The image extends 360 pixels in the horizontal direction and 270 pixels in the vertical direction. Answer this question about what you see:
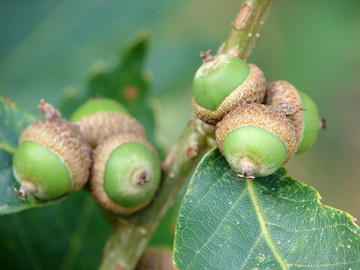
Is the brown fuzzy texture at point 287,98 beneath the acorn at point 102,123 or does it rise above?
above

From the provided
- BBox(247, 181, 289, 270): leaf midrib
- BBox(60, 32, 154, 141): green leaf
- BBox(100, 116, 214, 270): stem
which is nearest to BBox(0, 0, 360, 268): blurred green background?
BBox(60, 32, 154, 141): green leaf

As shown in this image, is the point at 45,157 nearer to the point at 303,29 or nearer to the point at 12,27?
the point at 12,27

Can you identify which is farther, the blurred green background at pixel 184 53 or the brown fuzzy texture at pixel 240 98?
the blurred green background at pixel 184 53

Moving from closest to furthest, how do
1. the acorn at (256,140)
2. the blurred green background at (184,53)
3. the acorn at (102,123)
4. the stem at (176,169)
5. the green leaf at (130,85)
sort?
the acorn at (256,140)
the stem at (176,169)
the acorn at (102,123)
the green leaf at (130,85)
the blurred green background at (184,53)

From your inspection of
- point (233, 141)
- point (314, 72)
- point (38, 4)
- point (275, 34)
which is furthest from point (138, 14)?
point (233, 141)

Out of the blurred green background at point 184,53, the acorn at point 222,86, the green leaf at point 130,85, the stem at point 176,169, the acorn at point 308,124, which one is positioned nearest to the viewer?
the acorn at point 222,86

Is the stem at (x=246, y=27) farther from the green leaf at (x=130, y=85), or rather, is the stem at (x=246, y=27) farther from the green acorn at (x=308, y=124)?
the green leaf at (x=130, y=85)

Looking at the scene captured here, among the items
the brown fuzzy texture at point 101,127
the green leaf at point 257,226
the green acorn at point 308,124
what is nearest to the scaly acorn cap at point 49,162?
the brown fuzzy texture at point 101,127

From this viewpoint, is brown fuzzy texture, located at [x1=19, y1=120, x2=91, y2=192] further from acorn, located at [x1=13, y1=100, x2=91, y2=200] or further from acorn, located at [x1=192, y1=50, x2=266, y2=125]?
acorn, located at [x1=192, y1=50, x2=266, y2=125]

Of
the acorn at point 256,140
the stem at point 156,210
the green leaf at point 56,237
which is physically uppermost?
the acorn at point 256,140
